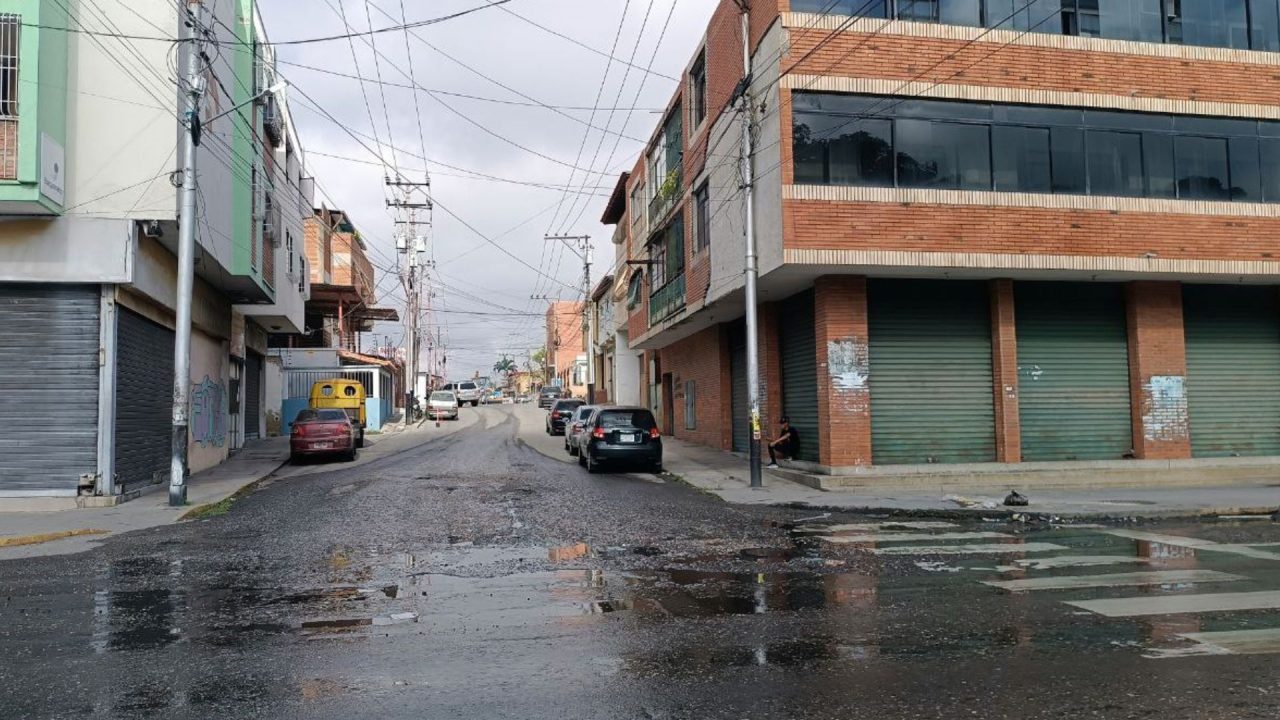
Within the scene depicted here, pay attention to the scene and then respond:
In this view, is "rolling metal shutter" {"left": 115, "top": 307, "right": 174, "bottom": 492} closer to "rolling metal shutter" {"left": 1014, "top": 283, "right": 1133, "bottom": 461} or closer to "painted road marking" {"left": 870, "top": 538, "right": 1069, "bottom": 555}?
"painted road marking" {"left": 870, "top": 538, "right": 1069, "bottom": 555}

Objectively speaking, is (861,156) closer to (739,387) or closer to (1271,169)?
(739,387)

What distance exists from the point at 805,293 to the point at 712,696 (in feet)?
53.1

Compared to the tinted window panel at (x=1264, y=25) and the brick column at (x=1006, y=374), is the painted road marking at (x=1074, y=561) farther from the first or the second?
the tinted window panel at (x=1264, y=25)

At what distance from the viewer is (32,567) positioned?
10.1 meters

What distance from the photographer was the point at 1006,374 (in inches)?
754

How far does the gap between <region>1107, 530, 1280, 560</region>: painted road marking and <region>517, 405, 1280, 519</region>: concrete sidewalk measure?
66.5 inches

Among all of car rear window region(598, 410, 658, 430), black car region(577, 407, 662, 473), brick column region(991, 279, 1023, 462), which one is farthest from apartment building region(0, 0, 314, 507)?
brick column region(991, 279, 1023, 462)

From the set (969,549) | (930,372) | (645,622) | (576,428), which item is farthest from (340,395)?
(645,622)

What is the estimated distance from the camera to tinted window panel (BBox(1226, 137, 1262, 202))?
19359 mm

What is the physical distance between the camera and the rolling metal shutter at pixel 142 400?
53.7ft

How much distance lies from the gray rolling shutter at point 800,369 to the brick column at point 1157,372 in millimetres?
7279

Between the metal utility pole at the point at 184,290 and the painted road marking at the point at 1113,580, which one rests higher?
the metal utility pole at the point at 184,290

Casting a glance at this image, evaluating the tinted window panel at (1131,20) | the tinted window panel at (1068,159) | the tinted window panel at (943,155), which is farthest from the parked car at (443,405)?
the tinted window panel at (1131,20)

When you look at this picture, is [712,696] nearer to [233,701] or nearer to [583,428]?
[233,701]
